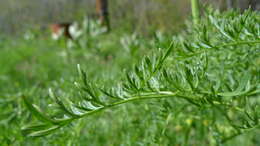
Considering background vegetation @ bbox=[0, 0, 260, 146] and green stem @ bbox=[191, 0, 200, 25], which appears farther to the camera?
green stem @ bbox=[191, 0, 200, 25]

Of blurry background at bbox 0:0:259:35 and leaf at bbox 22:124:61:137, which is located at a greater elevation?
blurry background at bbox 0:0:259:35

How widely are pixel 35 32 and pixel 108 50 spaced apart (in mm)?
558

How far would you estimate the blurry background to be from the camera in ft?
1.83

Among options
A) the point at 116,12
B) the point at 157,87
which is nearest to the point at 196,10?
the point at 157,87

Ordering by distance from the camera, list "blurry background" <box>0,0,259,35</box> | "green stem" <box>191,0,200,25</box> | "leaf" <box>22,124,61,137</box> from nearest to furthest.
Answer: "leaf" <box>22,124,61,137</box>, "green stem" <box>191,0,200,25</box>, "blurry background" <box>0,0,259,35</box>

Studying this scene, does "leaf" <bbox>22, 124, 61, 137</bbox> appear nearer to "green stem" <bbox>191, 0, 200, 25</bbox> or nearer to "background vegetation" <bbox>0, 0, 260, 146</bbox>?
"background vegetation" <bbox>0, 0, 260, 146</bbox>

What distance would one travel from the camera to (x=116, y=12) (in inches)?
44.5

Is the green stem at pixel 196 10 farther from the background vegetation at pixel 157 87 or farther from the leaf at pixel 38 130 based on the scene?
the leaf at pixel 38 130

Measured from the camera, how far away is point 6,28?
3822mm

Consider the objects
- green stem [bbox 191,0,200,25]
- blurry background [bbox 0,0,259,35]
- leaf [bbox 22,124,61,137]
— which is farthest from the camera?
blurry background [bbox 0,0,259,35]

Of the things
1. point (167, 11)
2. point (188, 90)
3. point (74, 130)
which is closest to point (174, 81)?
point (188, 90)

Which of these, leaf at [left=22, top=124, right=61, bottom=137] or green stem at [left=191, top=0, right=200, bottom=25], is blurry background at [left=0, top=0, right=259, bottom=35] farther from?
leaf at [left=22, top=124, right=61, bottom=137]

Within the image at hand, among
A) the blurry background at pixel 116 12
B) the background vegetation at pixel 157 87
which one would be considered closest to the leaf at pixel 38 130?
the background vegetation at pixel 157 87

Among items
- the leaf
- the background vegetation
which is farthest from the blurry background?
the leaf
